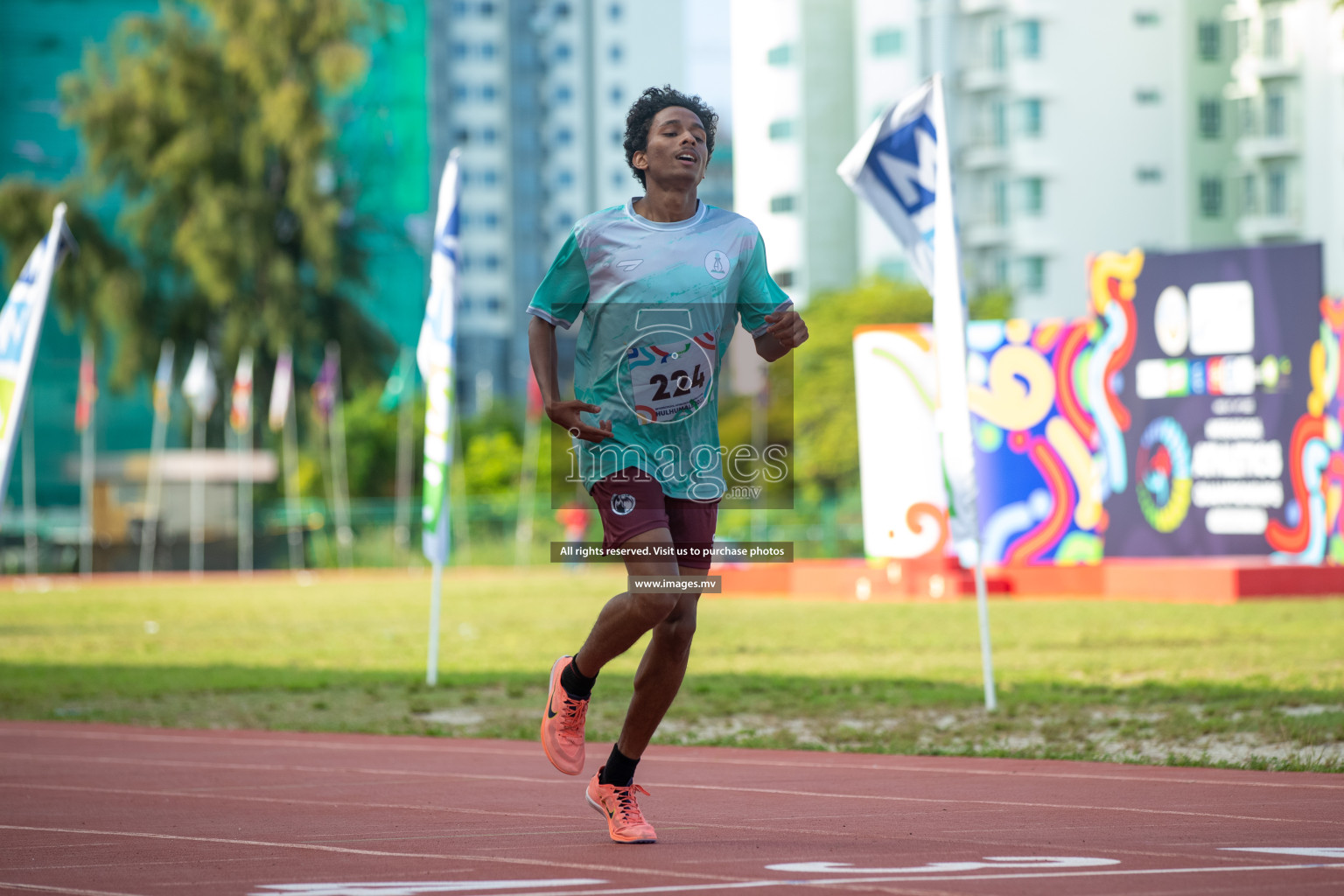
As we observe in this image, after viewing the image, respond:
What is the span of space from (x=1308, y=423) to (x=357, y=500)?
34.6 meters

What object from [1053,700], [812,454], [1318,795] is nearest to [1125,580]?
[1053,700]

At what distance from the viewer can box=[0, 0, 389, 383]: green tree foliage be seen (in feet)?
165

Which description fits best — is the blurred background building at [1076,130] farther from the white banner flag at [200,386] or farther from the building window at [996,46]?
the white banner flag at [200,386]

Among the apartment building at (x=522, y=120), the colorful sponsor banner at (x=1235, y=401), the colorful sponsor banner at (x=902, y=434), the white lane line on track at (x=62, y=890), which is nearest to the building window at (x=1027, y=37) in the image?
the apartment building at (x=522, y=120)

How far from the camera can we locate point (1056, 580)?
2734 cm

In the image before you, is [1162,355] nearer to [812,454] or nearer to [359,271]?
[359,271]

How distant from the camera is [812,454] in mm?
63562

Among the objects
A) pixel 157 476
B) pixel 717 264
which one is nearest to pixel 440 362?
pixel 717 264

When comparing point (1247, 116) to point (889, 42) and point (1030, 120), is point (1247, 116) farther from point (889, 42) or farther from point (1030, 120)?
point (889, 42)

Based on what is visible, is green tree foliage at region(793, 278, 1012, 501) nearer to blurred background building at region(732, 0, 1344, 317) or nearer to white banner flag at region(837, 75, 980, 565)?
blurred background building at region(732, 0, 1344, 317)

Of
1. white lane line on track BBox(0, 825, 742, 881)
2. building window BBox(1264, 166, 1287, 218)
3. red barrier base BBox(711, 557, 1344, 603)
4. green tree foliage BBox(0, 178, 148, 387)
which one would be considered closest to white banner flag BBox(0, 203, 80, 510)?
white lane line on track BBox(0, 825, 742, 881)

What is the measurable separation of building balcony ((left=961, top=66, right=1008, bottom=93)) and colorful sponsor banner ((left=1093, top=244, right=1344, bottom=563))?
49.5m

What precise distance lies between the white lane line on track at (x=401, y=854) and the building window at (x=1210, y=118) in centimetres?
7237

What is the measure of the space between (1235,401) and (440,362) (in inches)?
588
